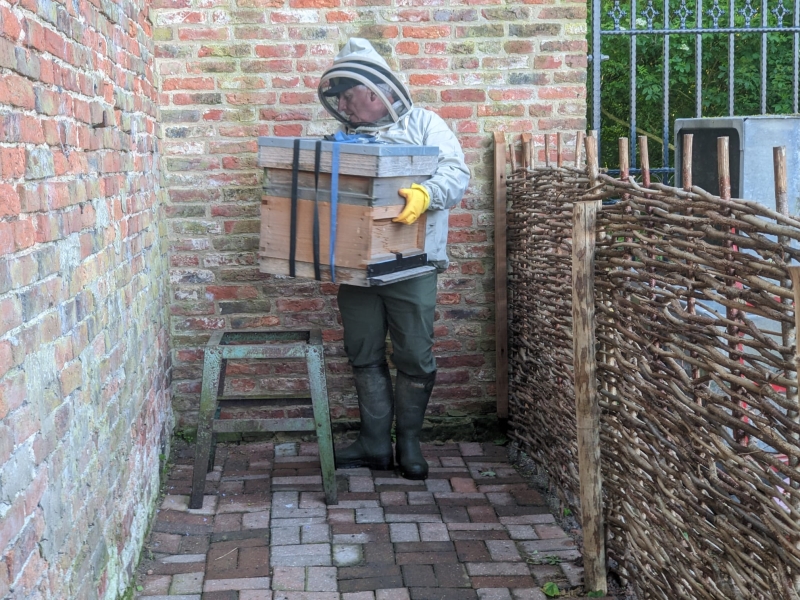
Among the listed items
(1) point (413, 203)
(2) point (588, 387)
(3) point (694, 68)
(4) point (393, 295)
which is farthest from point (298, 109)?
(3) point (694, 68)

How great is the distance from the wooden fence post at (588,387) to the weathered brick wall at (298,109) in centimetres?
171

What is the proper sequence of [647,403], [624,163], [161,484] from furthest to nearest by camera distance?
[161,484] → [624,163] → [647,403]

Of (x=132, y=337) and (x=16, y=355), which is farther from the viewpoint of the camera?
(x=132, y=337)

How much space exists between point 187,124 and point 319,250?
146cm

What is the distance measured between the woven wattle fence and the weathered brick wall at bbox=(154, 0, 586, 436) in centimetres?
118

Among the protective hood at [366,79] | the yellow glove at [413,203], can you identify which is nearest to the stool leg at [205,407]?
the yellow glove at [413,203]

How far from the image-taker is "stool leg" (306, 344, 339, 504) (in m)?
4.27

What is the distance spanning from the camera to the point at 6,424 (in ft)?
6.68

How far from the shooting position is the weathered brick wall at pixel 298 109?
487 centimetres

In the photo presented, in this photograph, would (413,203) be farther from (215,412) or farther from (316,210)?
(215,412)

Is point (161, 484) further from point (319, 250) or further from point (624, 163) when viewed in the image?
point (624, 163)

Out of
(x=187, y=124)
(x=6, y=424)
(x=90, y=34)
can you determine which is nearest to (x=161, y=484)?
(x=187, y=124)

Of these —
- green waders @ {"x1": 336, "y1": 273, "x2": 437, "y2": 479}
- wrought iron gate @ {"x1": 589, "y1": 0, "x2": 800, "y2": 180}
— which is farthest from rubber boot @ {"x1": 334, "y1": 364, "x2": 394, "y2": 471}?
wrought iron gate @ {"x1": 589, "y1": 0, "x2": 800, "y2": 180}

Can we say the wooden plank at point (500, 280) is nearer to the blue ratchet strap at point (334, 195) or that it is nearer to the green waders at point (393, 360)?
the green waders at point (393, 360)
